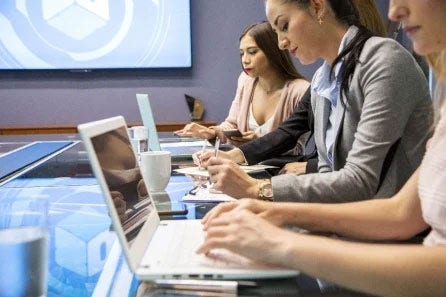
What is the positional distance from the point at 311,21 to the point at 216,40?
2.80 meters

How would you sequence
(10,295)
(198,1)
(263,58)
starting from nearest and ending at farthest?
(10,295), (263,58), (198,1)

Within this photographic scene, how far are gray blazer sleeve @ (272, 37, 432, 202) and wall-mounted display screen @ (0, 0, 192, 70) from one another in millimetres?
2984

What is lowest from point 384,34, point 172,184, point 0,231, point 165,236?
point 172,184

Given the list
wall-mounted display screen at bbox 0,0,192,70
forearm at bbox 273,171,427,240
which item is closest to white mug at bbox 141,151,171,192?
forearm at bbox 273,171,427,240

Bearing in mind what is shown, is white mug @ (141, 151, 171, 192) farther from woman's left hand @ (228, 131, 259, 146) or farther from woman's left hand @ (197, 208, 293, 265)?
woman's left hand @ (228, 131, 259, 146)

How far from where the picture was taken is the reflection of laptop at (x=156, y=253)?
0.76 m

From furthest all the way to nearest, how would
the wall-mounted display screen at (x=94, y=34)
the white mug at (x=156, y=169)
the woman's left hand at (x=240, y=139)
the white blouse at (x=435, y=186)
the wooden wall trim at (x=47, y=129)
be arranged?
the wooden wall trim at (x=47, y=129) < the wall-mounted display screen at (x=94, y=34) < the woman's left hand at (x=240, y=139) < the white mug at (x=156, y=169) < the white blouse at (x=435, y=186)

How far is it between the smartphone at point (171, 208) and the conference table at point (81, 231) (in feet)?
0.06

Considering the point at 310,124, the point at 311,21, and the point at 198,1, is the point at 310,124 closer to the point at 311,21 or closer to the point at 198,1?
the point at 311,21

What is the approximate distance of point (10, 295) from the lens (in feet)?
2.33

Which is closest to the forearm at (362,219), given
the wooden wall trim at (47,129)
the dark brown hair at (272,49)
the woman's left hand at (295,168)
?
the woman's left hand at (295,168)

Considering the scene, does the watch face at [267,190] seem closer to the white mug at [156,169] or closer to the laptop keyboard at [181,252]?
the laptop keyboard at [181,252]

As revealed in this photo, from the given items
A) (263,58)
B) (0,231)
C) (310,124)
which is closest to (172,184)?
(310,124)

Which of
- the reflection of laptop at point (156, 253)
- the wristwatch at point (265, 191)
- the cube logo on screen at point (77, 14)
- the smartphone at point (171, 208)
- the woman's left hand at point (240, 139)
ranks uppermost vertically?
the cube logo on screen at point (77, 14)
